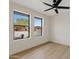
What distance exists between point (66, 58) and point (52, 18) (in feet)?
16.5

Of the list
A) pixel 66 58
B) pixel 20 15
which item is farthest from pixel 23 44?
pixel 66 58

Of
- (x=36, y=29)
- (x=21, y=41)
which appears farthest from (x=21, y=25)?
(x=36, y=29)

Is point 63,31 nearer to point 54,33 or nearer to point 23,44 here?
point 54,33

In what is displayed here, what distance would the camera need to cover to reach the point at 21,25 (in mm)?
5113

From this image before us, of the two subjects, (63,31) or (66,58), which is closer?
(66,58)

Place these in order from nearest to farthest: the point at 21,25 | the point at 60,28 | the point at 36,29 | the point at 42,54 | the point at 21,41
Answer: the point at 42,54 → the point at 21,41 → the point at 21,25 → the point at 36,29 → the point at 60,28

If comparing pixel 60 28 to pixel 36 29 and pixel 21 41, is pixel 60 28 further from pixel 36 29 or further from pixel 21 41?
pixel 21 41

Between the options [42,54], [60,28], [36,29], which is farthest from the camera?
[60,28]

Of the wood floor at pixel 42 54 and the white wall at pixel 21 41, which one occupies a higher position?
the white wall at pixel 21 41

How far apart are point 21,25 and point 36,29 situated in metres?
1.69

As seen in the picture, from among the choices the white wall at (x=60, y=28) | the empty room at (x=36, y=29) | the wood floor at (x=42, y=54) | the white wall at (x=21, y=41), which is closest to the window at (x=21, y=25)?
the empty room at (x=36, y=29)

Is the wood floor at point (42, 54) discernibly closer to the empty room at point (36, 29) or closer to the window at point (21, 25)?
the empty room at point (36, 29)

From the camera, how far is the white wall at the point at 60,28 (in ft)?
25.3
